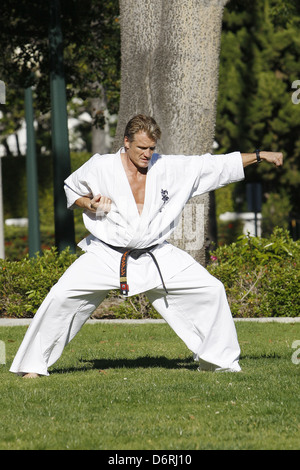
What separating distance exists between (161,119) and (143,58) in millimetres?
869

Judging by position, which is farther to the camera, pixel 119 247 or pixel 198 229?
pixel 198 229

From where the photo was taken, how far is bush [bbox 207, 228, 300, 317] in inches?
468

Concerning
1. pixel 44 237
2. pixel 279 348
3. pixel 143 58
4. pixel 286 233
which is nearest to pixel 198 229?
pixel 286 233

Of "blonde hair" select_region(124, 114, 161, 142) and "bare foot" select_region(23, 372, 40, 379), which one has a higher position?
"blonde hair" select_region(124, 114, 161, 142)

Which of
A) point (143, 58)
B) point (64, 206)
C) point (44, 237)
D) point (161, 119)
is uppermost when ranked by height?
point (143, 58)

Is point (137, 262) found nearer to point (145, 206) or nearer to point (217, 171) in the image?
point (145, 206)

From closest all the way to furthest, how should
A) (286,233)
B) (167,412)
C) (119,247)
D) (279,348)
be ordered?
(167,412)
(119,247)
(279,348)
(286,233)

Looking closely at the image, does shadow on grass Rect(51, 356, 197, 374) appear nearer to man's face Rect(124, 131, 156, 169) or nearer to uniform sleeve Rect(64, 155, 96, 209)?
uniform sleeve Rect(64, 155, 96, 209)

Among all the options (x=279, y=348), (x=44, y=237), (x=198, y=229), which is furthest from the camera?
(x=44, y=237)

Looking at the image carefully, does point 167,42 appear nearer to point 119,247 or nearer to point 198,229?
point 198,229

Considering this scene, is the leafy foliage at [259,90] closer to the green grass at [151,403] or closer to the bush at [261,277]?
the bush at [261,277]

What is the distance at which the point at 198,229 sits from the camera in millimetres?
12242

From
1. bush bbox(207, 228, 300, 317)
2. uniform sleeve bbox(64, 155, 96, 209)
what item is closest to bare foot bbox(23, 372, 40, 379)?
uniform sleeve bbox(64, 155, 96, 209)

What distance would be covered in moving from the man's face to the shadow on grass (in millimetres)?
1838
